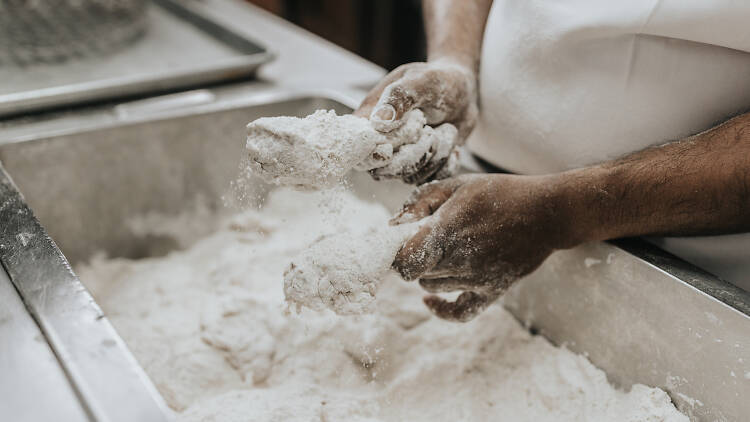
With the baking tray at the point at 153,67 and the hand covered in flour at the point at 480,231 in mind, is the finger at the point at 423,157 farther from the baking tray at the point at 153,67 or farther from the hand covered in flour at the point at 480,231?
the baking tray at the point at 153,67

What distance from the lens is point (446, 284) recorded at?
2.56ft

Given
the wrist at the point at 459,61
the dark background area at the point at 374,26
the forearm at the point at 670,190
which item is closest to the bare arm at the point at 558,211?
the forearm at the point at 670,190

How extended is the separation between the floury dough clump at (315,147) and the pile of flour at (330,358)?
7 cm

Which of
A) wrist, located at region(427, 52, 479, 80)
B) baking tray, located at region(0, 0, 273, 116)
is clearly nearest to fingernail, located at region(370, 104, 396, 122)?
wrist, located at region(427, 52, 479, 80)

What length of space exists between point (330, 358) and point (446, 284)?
0.70 ft

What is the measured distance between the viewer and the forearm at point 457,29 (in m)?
0.96

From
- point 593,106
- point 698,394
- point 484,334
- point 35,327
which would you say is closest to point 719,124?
point 593,106

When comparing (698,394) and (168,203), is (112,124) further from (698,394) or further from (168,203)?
(698,394)

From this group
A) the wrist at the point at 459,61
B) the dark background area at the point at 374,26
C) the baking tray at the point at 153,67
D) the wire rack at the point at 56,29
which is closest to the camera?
the wrist at the point at 459,61

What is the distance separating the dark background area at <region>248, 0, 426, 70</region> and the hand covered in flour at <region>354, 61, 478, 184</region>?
Answer: 2.05m

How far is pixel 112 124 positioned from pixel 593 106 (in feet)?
2.66

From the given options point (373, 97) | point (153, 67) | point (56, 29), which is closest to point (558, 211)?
point (373, 97)

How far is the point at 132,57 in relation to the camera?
4.72 feet

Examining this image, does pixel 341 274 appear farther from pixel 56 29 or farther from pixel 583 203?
pixel 56 29
